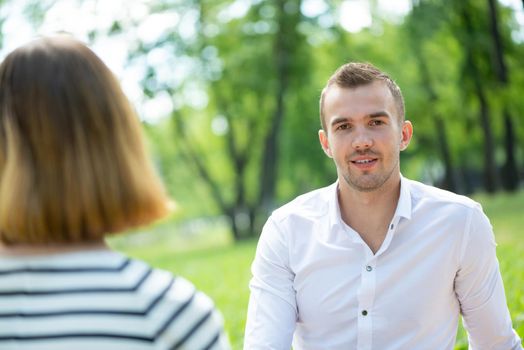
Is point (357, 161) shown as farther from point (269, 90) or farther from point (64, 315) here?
point (269, 90)

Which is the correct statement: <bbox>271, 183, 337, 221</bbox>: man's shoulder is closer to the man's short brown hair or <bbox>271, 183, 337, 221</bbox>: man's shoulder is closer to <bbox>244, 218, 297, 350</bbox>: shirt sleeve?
<bbox>244, 218, 297, 350</bbox>: shirt sleeve

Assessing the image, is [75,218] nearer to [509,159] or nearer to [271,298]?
[271,298]

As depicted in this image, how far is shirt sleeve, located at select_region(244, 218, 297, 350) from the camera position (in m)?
3.23

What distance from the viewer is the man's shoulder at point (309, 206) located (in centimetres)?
352

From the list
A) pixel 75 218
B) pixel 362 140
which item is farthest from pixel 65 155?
pixel 362 140

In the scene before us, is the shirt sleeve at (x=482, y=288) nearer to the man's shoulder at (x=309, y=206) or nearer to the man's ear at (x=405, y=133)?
the man's ear at (x=405, y=133)

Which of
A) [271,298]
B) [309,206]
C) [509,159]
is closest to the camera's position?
[271,298]

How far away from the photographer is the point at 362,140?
133 inches

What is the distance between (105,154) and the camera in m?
1.71

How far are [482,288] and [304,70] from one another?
23.9 m

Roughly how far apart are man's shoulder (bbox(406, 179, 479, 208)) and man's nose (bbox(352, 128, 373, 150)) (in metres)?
0.31

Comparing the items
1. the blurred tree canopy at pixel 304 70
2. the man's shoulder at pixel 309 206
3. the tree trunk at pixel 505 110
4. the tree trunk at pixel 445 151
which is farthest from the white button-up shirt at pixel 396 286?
the tree trunk at pixel 445 151

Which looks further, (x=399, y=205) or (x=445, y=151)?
(x=445, y=151)

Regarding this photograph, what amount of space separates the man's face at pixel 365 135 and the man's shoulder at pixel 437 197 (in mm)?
107
